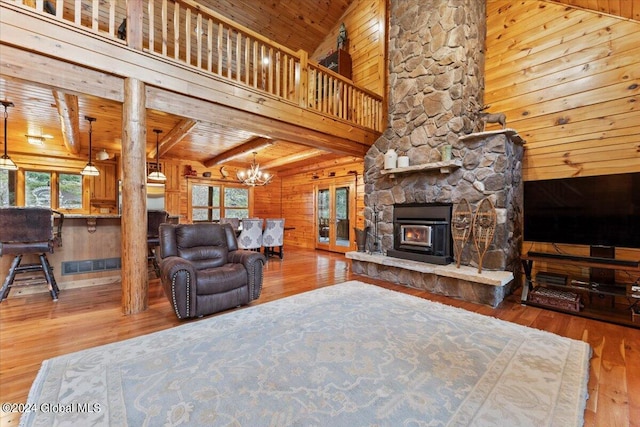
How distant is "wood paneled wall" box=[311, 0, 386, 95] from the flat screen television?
3.34 m

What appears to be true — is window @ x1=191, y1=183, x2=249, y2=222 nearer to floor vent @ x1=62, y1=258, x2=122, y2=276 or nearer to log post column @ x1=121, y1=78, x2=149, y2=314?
floor vent @ x1=62, y1=258, x2=122, y2=276

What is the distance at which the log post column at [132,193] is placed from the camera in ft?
9.20

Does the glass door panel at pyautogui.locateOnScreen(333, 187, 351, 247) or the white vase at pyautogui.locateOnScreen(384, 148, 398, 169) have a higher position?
the white vase at pyautogui.locateOnScreen(384, 148, 398, 169)

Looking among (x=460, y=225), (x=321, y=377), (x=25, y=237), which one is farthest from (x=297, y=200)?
(x=321, y=377)

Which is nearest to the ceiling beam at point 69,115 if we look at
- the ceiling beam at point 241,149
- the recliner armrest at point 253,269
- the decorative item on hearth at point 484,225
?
the recliner armrest at point 253,269

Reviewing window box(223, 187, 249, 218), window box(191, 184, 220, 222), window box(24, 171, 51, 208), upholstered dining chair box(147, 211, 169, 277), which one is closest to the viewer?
upholstered dining chair box(147, 211, 169, 277)

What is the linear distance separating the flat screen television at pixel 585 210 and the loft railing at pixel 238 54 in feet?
9.55

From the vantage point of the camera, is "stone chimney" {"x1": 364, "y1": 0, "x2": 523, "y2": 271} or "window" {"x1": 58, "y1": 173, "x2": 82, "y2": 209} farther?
"window" {"x1": 58, "y1": 173, "x2": 82, "y2": 209}

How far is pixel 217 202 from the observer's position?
862cm

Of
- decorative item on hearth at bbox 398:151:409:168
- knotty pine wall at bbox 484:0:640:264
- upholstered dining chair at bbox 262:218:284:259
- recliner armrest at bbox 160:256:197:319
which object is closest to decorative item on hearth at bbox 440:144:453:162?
decorative item on hearth at bbox 398:151:409:168

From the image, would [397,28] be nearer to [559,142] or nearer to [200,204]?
[559,142]

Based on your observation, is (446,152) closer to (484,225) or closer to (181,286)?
(484,225)

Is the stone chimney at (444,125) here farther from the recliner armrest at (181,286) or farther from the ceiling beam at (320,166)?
the recliner armrest at (181,286)

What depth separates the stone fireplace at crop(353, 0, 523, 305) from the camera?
3.61 m
